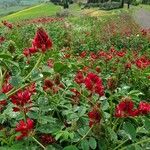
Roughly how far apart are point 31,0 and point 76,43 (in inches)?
5127

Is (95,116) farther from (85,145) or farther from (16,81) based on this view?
(16,81)

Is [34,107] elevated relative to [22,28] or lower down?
elevated

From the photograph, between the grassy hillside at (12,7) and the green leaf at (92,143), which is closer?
the green leaf at (92,143)

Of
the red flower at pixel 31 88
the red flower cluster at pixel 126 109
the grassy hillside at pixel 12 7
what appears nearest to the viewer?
the red flower cluster at pixel 126 109

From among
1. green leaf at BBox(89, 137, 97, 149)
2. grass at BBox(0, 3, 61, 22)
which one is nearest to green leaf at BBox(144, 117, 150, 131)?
green leaf at BBox(89, 137, 97, 149)

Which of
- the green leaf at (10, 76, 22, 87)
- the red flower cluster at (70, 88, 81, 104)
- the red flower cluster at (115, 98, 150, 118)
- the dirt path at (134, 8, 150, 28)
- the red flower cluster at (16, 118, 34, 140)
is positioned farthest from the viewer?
the dirt path at (134, 8, 150, 28)

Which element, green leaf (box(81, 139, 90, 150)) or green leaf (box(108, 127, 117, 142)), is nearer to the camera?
green leaf (box(81, 139, 90, 150))

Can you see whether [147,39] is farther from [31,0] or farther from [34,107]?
[31,0]

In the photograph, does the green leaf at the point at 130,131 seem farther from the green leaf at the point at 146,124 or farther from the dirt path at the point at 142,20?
the dirt path at the point at 142,20

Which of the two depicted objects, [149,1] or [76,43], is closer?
[76,43]

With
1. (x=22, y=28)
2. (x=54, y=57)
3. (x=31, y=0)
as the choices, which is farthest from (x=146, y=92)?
(x=31, y=0)

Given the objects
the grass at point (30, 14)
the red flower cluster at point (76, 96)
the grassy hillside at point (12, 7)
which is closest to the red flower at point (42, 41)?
the red flower cluster at point (76, 96)

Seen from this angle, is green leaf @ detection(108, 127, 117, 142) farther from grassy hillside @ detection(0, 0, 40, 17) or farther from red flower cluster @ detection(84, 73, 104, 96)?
grassy hillside @ detection(0, 0, 40, 17)

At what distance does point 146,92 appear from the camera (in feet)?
18.5
